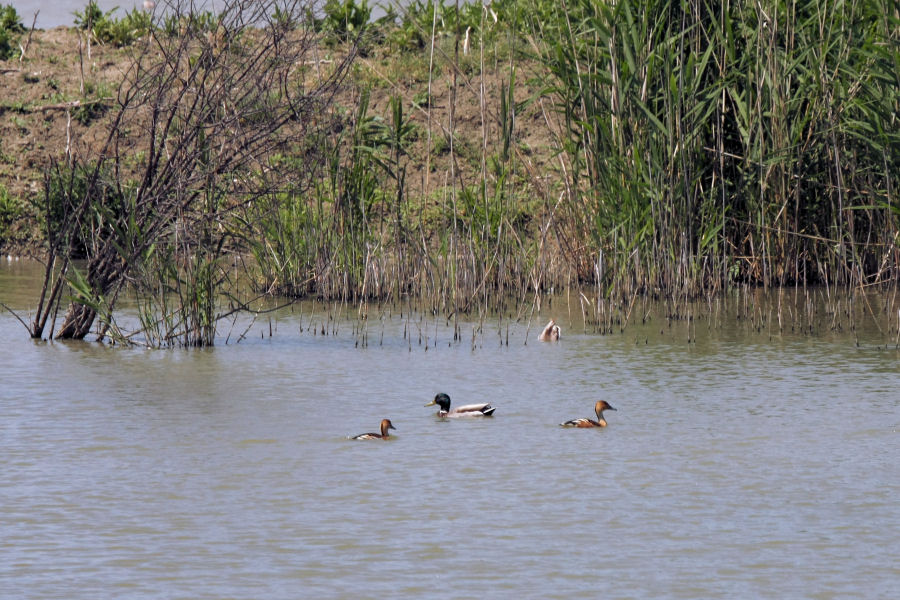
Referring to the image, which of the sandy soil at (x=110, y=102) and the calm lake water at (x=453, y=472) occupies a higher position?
the sandy soil at (x=110, y=102)


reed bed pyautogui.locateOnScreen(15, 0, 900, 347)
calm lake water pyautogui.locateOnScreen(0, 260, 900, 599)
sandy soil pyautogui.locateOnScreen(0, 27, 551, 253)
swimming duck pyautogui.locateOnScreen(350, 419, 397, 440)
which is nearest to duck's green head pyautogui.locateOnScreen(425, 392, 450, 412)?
calm lake water pyautogui.locateOnScreen(0, 260, 900, 599)

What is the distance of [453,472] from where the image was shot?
6.68m

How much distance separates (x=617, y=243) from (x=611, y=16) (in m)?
1.99

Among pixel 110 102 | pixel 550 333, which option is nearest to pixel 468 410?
pixel 550 333

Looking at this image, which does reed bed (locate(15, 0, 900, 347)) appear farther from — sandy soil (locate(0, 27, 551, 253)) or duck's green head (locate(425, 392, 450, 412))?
sandy soil (locate(0, 27, 551, 253))

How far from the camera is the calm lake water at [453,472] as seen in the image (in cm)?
504

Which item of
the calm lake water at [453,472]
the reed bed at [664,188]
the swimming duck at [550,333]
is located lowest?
the calm lake water at [453,472]

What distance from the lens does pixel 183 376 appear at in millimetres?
9586

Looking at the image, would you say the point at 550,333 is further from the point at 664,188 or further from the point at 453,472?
the point at 453,472

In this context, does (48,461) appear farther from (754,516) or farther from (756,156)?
(756,156)

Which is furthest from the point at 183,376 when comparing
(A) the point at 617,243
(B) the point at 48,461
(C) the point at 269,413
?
(A) the point at 617,243

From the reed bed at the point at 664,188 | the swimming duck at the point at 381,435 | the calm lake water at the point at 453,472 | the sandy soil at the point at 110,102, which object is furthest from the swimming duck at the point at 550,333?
→ the sandy soil at the point at 110,102

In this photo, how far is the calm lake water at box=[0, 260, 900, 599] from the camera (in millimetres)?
5039

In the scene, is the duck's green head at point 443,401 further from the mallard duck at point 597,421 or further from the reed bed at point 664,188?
the reed bed at point 664,188
